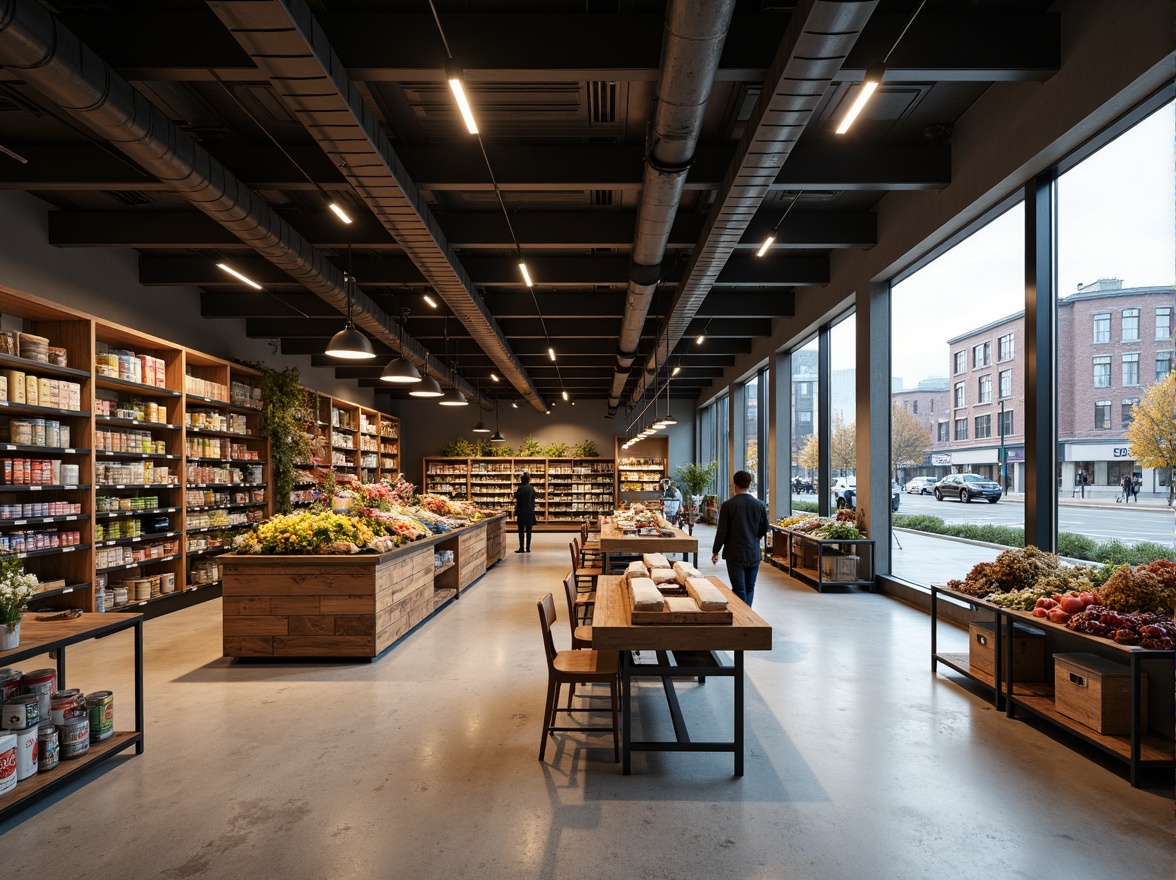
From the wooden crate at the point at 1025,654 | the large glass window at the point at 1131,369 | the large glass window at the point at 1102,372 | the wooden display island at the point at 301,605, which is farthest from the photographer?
the wooden display island at the point at 301,605

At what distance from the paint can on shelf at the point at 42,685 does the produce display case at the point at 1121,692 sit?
540 cm

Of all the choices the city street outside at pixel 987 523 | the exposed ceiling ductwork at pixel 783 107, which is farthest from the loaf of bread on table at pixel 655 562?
the exposed ceiling ductwork at pixel 783 107

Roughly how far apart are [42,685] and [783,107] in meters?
5.44

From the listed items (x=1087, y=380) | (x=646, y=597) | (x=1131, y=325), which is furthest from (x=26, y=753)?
(x=1131, y=325)

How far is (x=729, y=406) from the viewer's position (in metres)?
18.5

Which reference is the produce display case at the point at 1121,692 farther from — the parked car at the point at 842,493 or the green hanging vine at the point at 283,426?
the green hanging vine at the point at 283,426

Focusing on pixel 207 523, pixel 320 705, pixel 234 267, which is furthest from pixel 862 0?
pixel 207 523

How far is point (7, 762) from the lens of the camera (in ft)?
10.7

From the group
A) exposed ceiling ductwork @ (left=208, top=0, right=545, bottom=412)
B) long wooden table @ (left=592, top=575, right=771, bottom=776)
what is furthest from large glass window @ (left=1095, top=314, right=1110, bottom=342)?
exposed ceiling ductwork @ (left=208, top=0, right=545, bottom=412)

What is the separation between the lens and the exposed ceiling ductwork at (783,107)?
3.70 meters

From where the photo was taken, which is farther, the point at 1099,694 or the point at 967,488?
the point at 967,488

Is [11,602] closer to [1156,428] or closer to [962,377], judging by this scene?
[1156,428]

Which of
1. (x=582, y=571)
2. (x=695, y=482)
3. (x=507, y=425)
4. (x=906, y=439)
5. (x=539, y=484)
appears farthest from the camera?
(x=507, y=425)

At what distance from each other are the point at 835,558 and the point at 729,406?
9.34 metres
